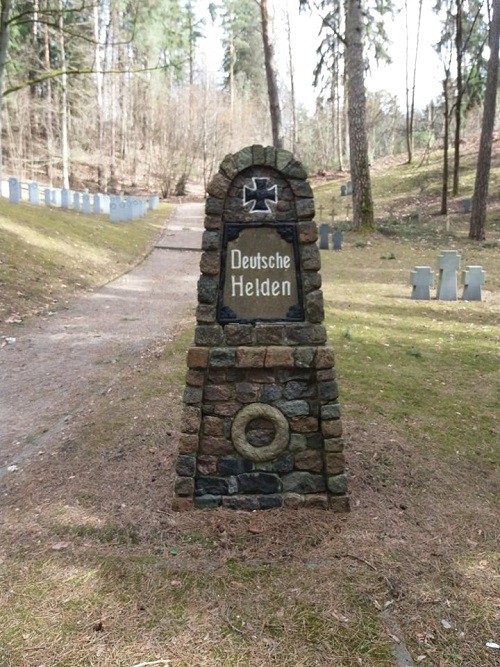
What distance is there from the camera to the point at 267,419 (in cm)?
403

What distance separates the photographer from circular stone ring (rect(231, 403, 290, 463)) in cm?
400

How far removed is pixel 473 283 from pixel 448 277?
1.73 feet

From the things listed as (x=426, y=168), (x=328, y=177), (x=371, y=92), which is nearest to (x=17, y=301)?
(x=426, y=168)

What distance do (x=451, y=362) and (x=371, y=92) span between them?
51.6m

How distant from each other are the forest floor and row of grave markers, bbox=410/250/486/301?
3904 mm

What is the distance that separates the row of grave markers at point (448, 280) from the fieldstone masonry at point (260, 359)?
833cm

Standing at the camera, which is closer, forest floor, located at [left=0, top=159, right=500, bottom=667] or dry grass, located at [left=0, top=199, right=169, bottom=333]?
forest floor, located at [left=0, top=159, right=500, bottom=667]

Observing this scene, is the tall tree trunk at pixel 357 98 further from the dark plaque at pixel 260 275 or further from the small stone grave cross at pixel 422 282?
the dark plaque at pixel 260 275

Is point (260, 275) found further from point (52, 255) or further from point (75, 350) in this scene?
point (52, 255)

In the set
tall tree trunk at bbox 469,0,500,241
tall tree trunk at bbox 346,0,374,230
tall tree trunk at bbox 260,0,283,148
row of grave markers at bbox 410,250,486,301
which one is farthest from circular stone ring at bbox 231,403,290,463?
tall tree trunk at bbox 469,0,500,241

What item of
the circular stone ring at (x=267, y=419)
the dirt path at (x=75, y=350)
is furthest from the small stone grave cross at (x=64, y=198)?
the circular stone ring at (x=267, y=419)

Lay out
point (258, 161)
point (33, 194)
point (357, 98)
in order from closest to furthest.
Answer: point (258, 161)
point (357, 98)
point (33, 194)

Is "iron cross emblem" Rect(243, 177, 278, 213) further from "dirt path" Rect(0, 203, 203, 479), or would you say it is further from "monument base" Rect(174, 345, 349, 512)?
"dirt path" Rect(0, 203, 203, 479)

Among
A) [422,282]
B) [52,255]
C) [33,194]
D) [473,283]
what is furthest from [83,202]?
[473,283]
